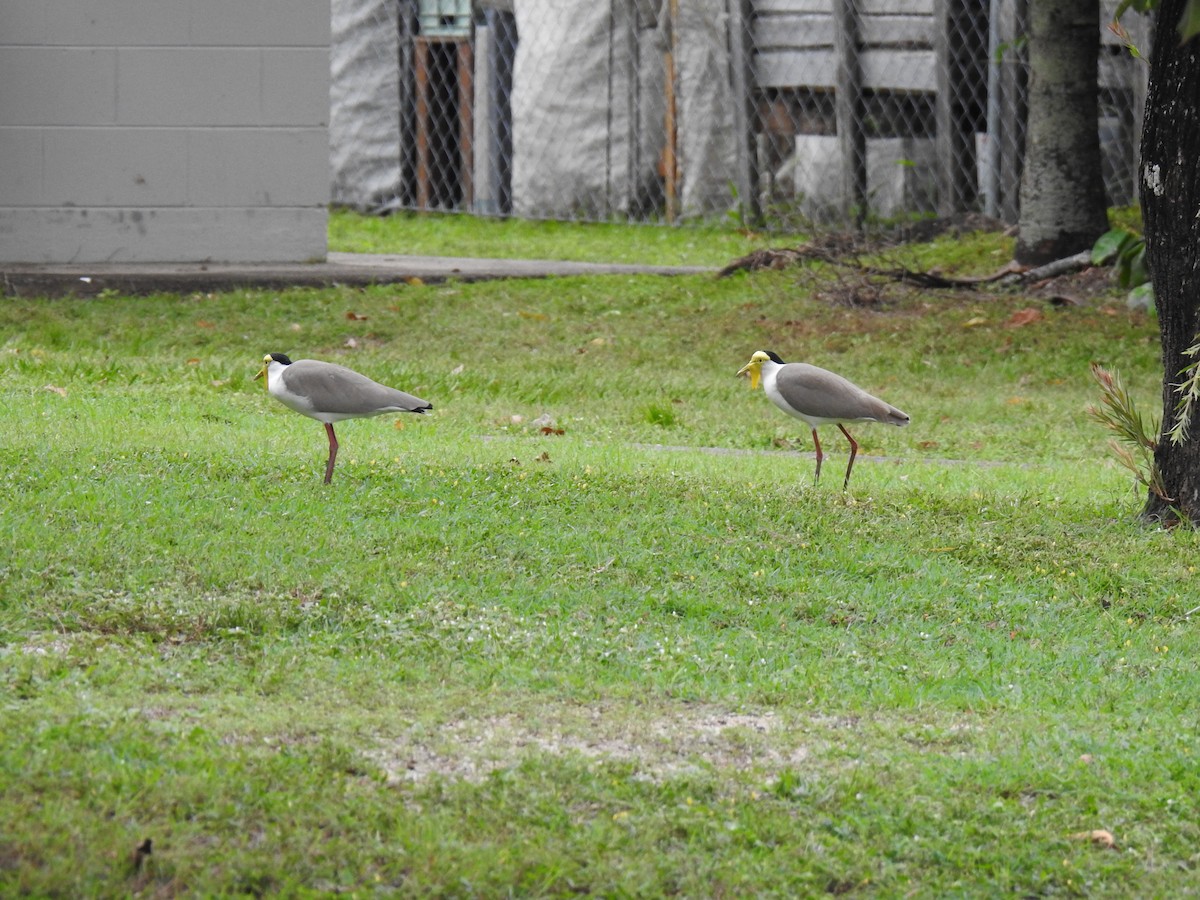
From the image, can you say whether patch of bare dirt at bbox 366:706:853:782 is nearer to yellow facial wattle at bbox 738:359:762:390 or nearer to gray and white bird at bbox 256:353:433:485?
gray and white bird at bbox 256:353:433:485

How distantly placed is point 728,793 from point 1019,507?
11.2 feet

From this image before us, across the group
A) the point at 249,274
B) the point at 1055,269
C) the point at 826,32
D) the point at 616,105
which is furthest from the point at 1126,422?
the point at 616,105

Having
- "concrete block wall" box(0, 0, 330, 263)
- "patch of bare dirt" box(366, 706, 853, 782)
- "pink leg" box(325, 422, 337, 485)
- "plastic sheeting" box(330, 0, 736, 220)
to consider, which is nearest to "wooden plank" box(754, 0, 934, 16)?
"plastic sheeting" box(330, 0, 736, 220)

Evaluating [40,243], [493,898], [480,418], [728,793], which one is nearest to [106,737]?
[493,898]

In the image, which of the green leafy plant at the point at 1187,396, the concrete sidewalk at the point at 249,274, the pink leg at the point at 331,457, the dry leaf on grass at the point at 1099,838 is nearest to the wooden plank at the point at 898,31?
the concrete sidewalk at the point at 249,274

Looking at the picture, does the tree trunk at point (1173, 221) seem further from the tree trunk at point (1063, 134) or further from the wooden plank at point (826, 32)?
the wooden plank at point (826, 32)

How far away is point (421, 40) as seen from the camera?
18.1 meters

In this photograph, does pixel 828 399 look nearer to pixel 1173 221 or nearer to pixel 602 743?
pixel 1173 221

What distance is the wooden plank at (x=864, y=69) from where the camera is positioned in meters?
15.5

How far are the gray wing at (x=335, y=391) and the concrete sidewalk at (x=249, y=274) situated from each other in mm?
6278

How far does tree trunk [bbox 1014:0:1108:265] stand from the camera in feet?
41.3

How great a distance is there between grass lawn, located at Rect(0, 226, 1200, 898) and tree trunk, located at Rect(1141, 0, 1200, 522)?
0.31 metres

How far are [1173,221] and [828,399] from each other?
1614 millimetres

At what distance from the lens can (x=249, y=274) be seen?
1279 centimetres
